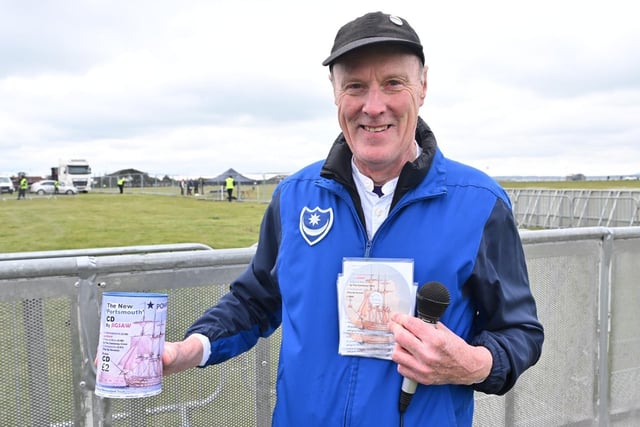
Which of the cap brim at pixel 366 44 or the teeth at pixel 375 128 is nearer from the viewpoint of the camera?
the cap brim at pixel 366 44

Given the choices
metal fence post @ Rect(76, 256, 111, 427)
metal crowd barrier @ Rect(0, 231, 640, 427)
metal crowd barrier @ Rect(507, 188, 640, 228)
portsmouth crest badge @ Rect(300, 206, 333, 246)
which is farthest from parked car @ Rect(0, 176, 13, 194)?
portsmouth crest badge @ Rect(300, 206, 333, 246)

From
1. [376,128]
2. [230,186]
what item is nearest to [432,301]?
[376,128]

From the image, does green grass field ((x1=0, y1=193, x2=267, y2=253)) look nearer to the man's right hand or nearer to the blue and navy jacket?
the man's right hand

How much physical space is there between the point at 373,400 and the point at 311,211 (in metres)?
0.66

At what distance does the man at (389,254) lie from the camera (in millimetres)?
1777

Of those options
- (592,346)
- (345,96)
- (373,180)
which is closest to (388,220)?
(373,180)

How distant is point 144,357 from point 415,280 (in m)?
0.85

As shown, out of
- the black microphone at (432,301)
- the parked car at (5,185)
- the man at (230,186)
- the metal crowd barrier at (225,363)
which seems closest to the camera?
the black microphone at (432,301)

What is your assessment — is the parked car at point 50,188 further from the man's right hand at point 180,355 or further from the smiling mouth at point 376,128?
the smiling mouth at point 376,128

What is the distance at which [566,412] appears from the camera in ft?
11.8

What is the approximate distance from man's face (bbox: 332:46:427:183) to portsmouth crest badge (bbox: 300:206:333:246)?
222 millimetres

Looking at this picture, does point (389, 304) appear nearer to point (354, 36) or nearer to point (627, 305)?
point (354, 36)

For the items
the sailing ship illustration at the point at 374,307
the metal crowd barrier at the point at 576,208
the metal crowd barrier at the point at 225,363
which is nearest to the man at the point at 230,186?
the metal crowd barrier at the point at 576,208

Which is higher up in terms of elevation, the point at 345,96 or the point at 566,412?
the point at 345,96
